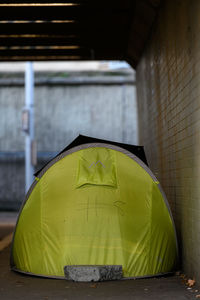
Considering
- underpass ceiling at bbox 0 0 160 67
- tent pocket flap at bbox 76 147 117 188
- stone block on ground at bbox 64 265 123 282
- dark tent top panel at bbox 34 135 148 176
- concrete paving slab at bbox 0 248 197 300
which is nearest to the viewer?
concrete paving slab at bbox 0 248 197 300

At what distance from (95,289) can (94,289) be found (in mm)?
12

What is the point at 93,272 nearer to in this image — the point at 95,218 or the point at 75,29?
the point at 95,218

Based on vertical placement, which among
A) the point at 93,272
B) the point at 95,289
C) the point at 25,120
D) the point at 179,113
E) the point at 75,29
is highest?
the point at 75,29

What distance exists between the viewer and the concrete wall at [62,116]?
2056 centimetres

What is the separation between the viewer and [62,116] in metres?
20.7

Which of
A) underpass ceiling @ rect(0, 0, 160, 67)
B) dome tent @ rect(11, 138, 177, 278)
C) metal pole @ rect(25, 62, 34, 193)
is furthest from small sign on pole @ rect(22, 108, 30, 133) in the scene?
dome tent @ rect(11, 138, 177, 278)

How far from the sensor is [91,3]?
9.56 meters

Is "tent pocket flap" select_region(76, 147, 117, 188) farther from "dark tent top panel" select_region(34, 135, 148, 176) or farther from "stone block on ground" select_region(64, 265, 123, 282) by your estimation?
"stone block on ground" select_region(64, 265, 123, 282)

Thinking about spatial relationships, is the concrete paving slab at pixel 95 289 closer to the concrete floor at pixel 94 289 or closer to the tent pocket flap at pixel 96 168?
the concrete floor at pixel 94 289

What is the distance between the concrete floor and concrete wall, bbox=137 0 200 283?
372 mm

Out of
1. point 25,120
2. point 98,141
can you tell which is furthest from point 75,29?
point 25,120

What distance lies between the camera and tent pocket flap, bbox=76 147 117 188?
766cm

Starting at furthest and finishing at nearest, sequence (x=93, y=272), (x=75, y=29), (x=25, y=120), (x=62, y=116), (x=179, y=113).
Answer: (x=62, y=116), (x=25, y=120), (x=75, y=29), (x=179, y=113), (x=93, y=272)

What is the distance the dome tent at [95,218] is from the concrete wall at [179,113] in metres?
0.43
